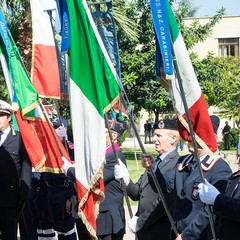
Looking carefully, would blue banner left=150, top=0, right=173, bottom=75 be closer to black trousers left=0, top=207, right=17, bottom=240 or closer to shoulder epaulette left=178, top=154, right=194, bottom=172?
shoulder epaulette left=178, top=154, right=194, bottom=172

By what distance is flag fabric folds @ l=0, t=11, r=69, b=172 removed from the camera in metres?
6.02

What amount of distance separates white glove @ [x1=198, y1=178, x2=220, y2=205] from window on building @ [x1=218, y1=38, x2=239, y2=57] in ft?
158

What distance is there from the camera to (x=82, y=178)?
4.96 m

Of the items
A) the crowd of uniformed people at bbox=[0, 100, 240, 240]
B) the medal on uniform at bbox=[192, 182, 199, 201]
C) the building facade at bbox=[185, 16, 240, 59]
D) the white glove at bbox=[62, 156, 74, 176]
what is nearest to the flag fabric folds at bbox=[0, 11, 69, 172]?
the white glove at bbox=[62, 156, 74, 176]

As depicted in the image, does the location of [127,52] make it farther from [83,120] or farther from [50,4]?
[83,120]

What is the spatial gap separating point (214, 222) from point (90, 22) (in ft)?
6.10

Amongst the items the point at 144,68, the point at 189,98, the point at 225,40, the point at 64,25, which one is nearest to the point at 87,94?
the point at 64,25

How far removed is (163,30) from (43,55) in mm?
2468

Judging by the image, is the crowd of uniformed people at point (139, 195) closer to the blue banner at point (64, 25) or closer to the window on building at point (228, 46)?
the blue banner at point (64, 25)

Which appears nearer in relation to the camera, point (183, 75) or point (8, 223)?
point (183, 75)

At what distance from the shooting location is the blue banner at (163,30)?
13.6ft

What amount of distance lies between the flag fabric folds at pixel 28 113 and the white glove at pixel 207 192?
2.22m

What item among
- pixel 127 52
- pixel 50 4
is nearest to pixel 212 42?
pixel 127 52

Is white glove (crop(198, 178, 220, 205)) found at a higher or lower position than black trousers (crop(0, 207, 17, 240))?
higher
